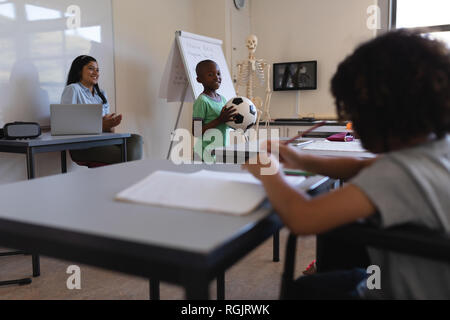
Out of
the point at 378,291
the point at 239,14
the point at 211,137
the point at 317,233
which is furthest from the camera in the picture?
the point at 239,14

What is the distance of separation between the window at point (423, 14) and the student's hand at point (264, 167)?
13.9ft

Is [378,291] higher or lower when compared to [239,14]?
lower

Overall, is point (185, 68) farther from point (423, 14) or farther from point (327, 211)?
point (327, 211)

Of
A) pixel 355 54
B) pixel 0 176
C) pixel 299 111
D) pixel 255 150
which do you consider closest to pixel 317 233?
pixel 355 54

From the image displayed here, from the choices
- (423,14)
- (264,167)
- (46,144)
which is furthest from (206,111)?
(423,14)

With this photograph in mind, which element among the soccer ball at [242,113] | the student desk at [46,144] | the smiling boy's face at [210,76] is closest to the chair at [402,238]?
the soccer ball at [242,113]

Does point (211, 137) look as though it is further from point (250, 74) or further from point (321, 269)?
point (250, 74)

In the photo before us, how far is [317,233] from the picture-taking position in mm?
633

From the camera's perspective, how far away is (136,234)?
1.85ft

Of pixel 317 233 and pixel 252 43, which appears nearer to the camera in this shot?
pixel 317 233

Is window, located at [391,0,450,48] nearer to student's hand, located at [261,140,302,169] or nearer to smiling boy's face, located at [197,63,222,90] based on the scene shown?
smiling boy's face, located at [197,63,222,90]

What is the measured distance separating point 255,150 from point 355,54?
86cm

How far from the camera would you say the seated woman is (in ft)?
9.32

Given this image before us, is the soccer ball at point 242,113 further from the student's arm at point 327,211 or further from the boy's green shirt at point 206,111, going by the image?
the student's arm at point 327,211
